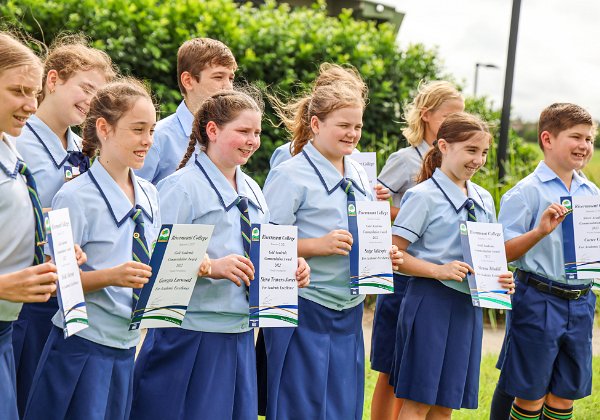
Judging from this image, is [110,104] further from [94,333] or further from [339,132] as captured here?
[339,132]

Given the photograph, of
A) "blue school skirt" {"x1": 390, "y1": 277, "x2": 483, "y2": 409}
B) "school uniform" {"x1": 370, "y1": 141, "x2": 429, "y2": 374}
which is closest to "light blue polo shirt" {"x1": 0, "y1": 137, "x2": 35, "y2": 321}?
"blue school skirt" {"x1": 390, "y1": 277, "x2": 483, "y2": 409}

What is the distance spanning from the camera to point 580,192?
487 centimetres

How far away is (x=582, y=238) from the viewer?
180 inches

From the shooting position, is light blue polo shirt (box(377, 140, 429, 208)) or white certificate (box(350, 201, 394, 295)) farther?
light blue polo shirt (box(377, 140, 429, 208))

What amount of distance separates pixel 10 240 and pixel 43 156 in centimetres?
81

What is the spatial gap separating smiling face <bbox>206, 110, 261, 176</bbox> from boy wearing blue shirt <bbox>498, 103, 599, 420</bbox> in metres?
1.60

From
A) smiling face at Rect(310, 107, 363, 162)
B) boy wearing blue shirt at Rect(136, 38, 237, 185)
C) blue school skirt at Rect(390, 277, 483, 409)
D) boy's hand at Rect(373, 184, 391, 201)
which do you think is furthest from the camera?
boy's hand at Rect(373, 184, 391, 201)

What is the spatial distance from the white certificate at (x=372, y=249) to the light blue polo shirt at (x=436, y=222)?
12.5 inches

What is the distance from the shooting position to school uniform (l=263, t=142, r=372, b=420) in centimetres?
405

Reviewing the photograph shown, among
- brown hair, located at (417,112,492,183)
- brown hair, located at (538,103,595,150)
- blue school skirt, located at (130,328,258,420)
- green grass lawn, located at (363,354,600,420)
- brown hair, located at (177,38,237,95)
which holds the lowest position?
green grass lawn, located at (363,354,600,420)

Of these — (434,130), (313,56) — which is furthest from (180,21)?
(434,130)

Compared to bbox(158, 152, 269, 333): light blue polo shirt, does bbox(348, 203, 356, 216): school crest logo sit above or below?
above

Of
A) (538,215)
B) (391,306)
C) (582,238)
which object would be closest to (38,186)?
(391,306)

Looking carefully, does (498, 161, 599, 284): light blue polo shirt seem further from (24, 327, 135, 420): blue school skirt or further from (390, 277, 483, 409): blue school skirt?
(24, 327, 135, 420): blue school skirt
